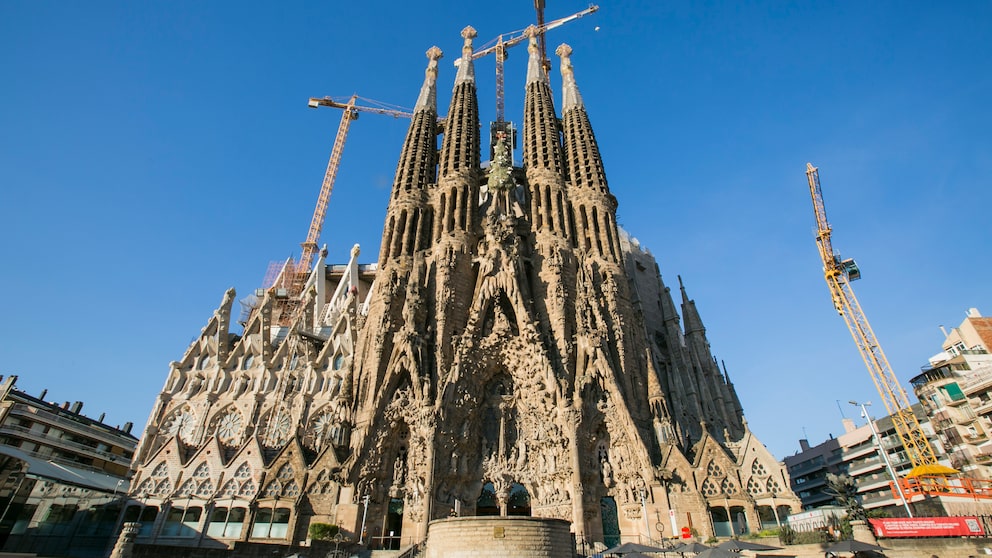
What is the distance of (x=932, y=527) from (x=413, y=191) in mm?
32283

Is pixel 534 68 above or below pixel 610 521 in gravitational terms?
above

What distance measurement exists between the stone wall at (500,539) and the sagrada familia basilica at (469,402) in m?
6.23

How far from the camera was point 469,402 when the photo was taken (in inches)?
1122

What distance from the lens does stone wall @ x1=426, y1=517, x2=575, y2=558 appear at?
16391mm

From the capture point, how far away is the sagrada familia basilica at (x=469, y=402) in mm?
25234

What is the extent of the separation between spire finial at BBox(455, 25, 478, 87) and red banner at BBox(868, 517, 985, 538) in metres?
42.3

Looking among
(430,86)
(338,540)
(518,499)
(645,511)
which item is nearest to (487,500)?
(518,499)

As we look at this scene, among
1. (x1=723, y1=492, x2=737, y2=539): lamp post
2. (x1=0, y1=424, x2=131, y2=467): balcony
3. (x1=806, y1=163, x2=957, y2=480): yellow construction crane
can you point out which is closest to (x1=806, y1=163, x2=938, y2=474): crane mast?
Result: (x1=806, y1=163, x2=957, y2=480): yellow construction crane

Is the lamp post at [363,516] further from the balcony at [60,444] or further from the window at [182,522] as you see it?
the balcony at [60,444]

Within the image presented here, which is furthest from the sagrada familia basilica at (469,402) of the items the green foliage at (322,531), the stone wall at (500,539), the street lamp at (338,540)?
the stone wall at (500,539)

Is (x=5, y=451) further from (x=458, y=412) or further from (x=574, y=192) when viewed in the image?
(x=574, y=192)

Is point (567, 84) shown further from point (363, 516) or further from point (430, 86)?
point (363, 516)

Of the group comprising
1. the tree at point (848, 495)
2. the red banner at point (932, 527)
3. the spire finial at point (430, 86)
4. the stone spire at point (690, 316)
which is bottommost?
the red banner at point (932, 527)

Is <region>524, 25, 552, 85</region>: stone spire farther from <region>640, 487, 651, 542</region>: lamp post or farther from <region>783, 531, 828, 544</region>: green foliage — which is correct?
<region>783, 531, 828, 544</region>: green foliage
